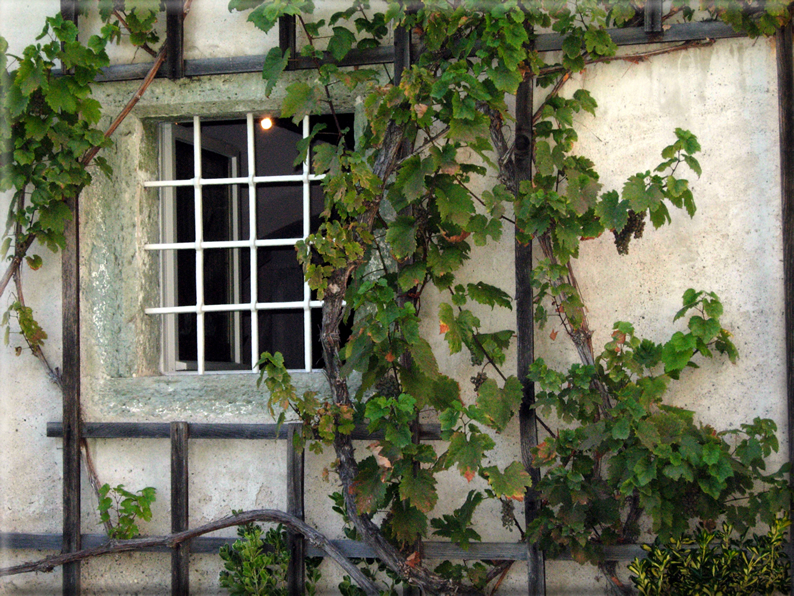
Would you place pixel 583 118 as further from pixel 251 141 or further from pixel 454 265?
pixel 251 141

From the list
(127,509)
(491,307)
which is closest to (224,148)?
(491,307)

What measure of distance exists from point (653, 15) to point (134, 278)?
8.04ft

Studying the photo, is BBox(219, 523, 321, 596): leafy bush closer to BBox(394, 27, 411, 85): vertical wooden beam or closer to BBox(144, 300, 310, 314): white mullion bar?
BBox(144, 300, 310, 314): white mullion bar

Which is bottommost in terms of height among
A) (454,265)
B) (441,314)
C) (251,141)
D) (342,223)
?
(441,314)

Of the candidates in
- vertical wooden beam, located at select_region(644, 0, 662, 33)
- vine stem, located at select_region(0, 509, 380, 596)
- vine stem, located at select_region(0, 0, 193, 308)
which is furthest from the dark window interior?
vertical wooden beam, located at select_region(644, 0, 662, 33)

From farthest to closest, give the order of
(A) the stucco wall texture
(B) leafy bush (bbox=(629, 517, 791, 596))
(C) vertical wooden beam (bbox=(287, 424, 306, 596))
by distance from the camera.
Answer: (C) vertical wooden beam (bbox=(287, 424, 306, 596))
(A) the stucco wall texture
(B) leafy bush (bbox=(629, 517, 791, 596))

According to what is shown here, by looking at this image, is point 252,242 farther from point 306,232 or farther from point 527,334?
point 527,334

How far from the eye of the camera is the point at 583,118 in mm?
2957

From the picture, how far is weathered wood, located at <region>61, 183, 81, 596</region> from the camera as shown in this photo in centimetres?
312

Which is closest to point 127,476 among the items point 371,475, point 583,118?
point 371,475

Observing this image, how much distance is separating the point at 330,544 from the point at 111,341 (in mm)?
1320

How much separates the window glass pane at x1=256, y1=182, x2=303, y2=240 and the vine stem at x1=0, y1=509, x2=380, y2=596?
1.27 metres

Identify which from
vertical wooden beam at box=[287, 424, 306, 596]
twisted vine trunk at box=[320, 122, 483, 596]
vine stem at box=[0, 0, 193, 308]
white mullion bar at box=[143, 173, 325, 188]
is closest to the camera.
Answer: twisted vine trunk at box=[320, 122, 483, 596]

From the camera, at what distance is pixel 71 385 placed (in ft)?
10.3
